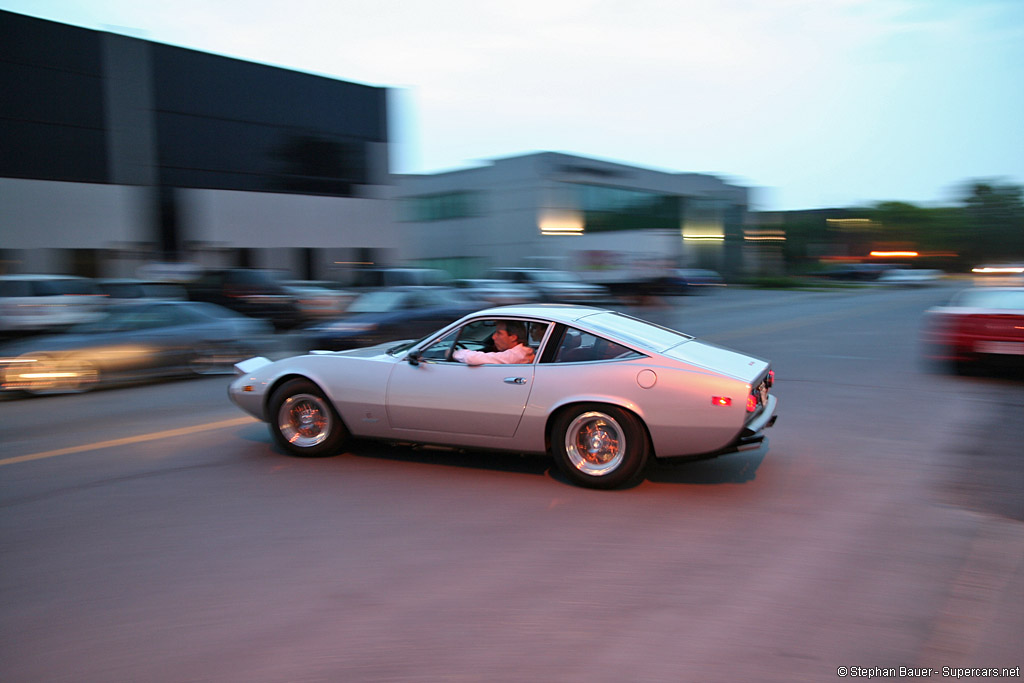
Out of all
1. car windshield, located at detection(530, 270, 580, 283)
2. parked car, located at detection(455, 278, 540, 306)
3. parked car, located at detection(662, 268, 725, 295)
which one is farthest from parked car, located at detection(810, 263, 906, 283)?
parked car, located at detection(455, 278, 540, 306)

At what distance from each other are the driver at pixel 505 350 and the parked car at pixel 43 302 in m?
12.1

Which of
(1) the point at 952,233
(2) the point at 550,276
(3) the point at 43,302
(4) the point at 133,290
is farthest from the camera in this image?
(1) the point at 952,233

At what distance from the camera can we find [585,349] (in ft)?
19.1

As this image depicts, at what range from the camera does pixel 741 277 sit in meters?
60.8

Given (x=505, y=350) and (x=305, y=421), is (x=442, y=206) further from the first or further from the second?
(x=505, y=350)

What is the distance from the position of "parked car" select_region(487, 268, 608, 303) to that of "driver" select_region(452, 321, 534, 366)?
64.4 ft

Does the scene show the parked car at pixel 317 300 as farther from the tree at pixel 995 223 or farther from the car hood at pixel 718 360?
the tree at pixel 995 223

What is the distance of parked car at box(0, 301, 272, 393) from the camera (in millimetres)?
9992

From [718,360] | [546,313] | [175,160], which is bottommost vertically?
[718,360]

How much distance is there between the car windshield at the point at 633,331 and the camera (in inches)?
230

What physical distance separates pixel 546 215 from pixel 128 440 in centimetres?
4053

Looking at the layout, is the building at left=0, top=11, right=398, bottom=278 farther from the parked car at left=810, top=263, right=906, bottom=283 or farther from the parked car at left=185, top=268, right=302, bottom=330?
the parked car at left=810, top=263, right=906, bottom=283

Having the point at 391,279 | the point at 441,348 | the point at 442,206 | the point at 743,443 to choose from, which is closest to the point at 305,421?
the point at 441,348

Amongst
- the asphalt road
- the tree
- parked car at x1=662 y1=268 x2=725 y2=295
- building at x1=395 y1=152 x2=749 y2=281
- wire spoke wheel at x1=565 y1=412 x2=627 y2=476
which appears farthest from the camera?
the tree
